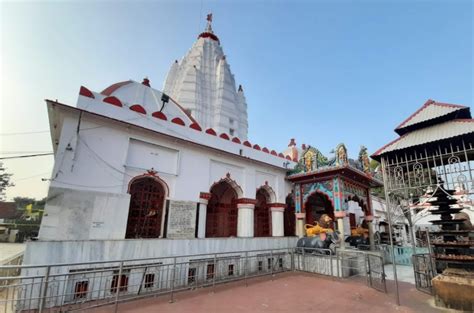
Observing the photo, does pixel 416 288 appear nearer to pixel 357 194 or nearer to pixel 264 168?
pixel 357 194

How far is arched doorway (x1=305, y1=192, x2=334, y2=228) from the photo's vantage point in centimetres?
1563

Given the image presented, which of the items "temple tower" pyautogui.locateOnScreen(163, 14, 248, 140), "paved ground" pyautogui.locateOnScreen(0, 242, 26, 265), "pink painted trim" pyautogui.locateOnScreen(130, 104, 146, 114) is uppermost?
"temple tower" pyautogui.locateOnScreen(163, 14, 248, 140)

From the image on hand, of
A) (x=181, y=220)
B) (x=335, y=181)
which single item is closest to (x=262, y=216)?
(x=335, y=181)

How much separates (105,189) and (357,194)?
38.8 feet

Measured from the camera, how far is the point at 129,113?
9.62 m

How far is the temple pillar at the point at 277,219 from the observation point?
13.2 meters

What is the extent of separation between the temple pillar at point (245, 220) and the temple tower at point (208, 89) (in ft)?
27.2

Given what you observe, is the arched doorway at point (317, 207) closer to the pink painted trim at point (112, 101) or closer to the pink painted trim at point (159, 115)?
the pink painted trim at point (159, 115)

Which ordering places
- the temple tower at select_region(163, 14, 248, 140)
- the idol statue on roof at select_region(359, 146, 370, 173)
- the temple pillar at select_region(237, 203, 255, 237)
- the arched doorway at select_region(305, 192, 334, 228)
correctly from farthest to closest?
the temple tower at select_region(163, 14, 248, 140) < the arched doorway at select_region(305, 192, 334, 228) < the idol statue on roof at select_region(359, 146, 370, 173) < the temple pillar at select_region(237, 203, 255, 237)

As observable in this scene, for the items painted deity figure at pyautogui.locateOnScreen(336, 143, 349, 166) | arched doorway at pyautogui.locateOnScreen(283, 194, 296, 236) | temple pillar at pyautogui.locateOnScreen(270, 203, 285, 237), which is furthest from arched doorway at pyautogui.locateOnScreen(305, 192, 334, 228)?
painted deity figure at pyautogui.locateOnScreen(336, 143, 349, 166)

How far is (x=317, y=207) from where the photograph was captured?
16516 mm

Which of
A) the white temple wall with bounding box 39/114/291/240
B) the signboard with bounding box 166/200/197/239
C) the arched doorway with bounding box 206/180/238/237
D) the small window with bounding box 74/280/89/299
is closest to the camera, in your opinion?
the small window with bounding box 74/280/89/299

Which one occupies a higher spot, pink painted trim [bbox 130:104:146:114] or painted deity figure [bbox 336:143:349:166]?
pink painted trim [bbox 130:104:146:114]

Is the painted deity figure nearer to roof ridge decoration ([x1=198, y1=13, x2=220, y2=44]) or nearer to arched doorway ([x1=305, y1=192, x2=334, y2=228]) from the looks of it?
arched doorway ([x1=305, y1=192, x2=334, y2=228])
